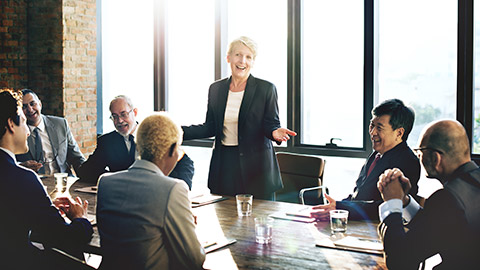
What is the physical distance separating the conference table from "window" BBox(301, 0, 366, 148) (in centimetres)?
256

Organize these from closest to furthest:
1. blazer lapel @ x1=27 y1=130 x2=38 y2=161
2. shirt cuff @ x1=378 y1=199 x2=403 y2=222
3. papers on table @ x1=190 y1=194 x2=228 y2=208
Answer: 1. shirt cuff @ x1=378 y1=199 x2=403 y2=222
2. papers on table @ x1=190 y1=194 x2=228 y2=208
3. blazer lapel @ x1=27 y1=130 x2=38 y2=161

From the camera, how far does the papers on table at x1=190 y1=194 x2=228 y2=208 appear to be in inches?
127

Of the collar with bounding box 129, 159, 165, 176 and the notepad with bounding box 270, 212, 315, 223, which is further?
the notepad with bounding box 270, 212, 315, 223

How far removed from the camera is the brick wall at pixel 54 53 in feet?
20.7

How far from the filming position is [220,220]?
2.80 m

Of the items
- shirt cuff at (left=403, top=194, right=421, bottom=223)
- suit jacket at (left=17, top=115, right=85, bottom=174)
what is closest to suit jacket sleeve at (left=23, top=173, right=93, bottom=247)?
shirt cuff at (left=403, top=194, right=421, bottom=223)

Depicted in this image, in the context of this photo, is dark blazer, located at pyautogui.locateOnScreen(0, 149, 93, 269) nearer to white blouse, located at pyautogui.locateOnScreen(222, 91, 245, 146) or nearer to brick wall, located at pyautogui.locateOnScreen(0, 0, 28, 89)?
white blouse, located at pyautogui.locateOnScreen(222, 91, 245, 146)

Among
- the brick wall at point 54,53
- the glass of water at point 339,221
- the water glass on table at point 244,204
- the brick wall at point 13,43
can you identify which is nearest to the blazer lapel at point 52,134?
the brick wall at point 54,53

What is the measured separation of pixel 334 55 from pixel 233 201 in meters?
2.74

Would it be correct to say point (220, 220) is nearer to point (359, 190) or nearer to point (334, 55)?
point (359, 190)

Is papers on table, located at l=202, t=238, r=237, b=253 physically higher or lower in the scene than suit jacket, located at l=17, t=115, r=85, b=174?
lower

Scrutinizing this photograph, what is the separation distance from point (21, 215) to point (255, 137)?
2065 millimetres

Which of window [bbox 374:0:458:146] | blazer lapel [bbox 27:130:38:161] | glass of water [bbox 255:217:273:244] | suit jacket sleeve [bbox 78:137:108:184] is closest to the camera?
glass of water [bbox 255:217:273:244]

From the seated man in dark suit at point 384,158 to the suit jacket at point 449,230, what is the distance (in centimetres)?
78
